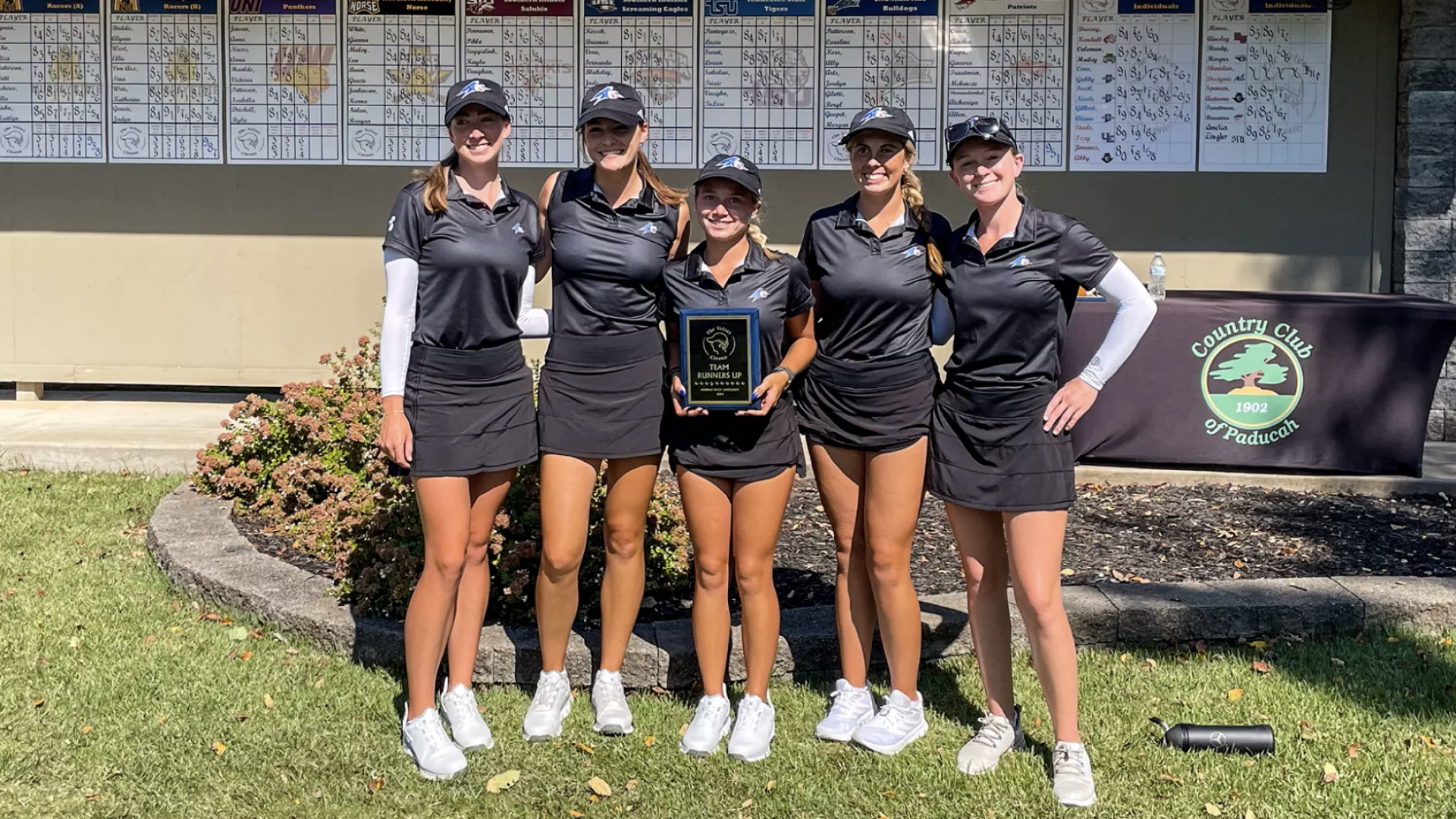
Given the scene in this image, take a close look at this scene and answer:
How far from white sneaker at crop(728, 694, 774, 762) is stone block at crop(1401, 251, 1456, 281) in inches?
237

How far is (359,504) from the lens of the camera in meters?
5.74

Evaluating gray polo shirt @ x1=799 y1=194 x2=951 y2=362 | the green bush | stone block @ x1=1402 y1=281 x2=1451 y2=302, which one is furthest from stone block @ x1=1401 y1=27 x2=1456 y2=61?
gray polo shirt @ x1=799 y1=194 x2=951 y2=362

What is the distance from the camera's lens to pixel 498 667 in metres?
4.79

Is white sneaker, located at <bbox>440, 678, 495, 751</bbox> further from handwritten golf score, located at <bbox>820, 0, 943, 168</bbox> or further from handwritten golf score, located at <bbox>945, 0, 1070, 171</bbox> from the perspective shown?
handwritten golf score, located at <bbox>945, 0, 1070, 171</bbox>

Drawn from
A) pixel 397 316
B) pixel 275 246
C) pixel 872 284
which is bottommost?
pixel 397 316

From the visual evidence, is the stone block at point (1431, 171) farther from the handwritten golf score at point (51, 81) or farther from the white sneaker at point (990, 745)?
the handwritten golf score at point (51, 81)

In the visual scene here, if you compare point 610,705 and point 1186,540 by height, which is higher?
point 1186,540

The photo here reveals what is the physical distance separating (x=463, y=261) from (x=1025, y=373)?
1670 mm

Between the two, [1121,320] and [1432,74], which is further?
[1432,74]

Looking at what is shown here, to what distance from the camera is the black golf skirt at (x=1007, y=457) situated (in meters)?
4.03

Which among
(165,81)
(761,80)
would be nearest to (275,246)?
(165,81)

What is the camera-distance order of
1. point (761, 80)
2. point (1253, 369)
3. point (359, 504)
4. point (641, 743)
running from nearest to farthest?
point (641, 743)
point (359, 504)
point (1253, 369)
point (761, 80)

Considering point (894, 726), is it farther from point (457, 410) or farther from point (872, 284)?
point (457, 410)

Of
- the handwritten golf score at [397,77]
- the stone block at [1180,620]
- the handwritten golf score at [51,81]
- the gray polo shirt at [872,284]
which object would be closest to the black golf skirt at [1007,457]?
the gray polo shirt at [872,284]
